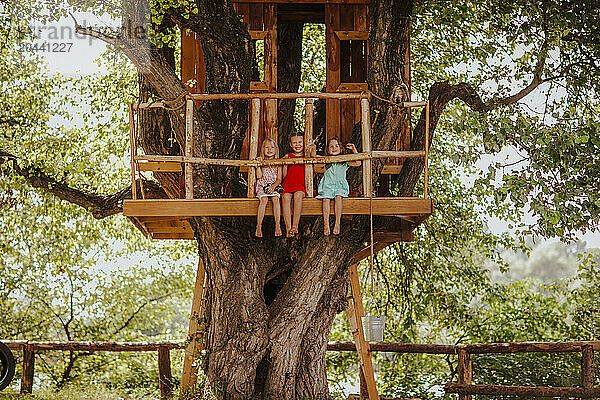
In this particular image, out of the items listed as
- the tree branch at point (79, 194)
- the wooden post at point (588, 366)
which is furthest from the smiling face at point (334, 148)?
the wooden post at point (588, 366)

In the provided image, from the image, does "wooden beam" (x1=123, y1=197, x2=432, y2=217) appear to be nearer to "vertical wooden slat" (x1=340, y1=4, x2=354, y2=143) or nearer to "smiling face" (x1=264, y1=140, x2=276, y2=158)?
"smiling face" (x1=264, y1=140, x2=276, y2=158)

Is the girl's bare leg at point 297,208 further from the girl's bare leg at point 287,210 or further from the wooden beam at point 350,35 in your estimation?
the wooden beam at point 350,35

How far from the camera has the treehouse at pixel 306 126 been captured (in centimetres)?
670

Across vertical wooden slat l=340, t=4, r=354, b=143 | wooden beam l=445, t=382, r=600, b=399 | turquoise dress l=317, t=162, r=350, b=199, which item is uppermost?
vertical wooden slat l=340, t=4, r=354, b=143

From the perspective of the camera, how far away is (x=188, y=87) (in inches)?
343

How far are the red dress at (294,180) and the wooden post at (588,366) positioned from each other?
4369 millimetres

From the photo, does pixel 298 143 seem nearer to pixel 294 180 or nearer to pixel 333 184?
pixel 294 180

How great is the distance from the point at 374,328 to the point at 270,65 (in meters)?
3.31

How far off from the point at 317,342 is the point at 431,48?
615cm

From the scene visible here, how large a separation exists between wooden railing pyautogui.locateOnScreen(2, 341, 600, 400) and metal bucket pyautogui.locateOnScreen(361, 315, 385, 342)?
1818 millimetres

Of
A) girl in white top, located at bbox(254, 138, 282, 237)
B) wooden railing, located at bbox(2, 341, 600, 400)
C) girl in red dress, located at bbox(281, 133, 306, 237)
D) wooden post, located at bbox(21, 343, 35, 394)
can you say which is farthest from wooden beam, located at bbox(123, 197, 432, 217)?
wooden post, located at bbox(21, 343, 35, 394)

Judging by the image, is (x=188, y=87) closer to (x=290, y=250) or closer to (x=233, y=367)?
(x=290, y=250)

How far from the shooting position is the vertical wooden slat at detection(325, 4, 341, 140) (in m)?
8.57

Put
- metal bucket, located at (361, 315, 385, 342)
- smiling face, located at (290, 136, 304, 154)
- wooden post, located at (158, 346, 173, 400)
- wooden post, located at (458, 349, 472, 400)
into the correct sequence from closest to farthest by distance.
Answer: smiling face, located at (290, 136, 304, 154) < metal bucket, located at (361, 315, 385, 342) < wooden post, located at (458, 349, 472, 400) < wooden post, located at (158, 346, 173, 400)
